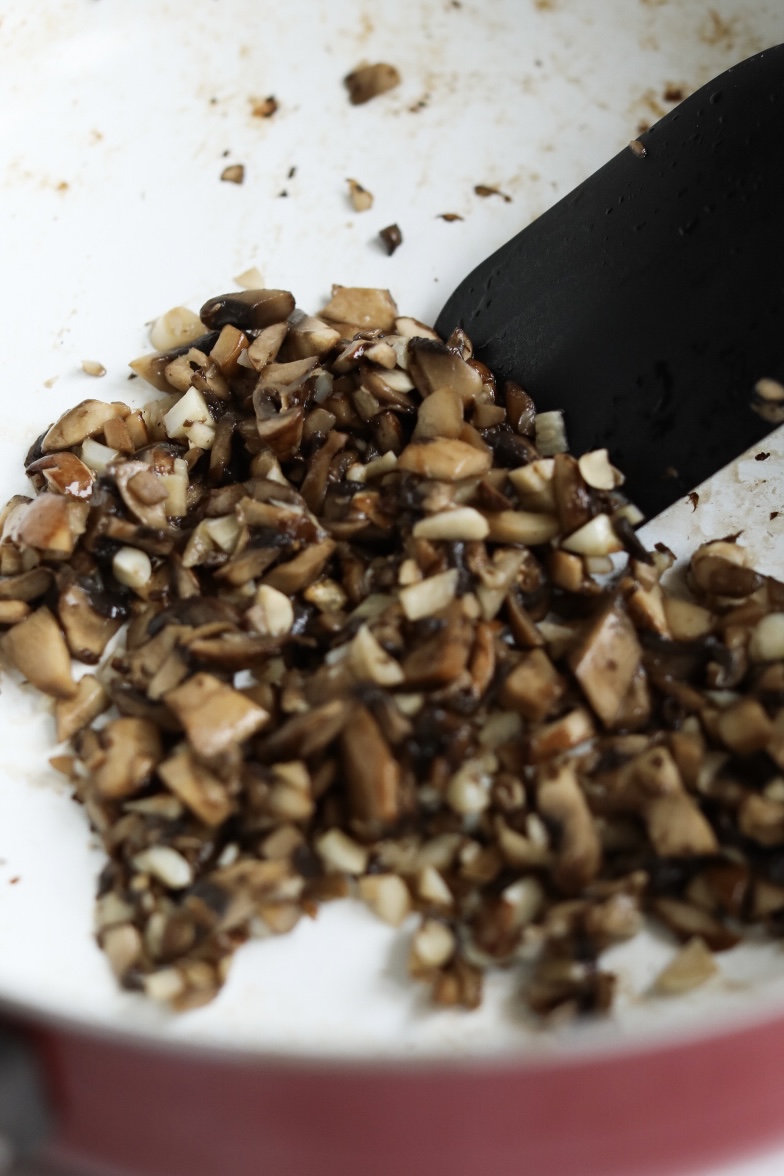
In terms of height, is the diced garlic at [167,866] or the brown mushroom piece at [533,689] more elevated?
the diced garlic at [167,866]

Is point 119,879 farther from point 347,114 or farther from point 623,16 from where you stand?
point 623,16

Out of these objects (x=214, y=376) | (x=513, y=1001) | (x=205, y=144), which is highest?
(x=205, y=144)

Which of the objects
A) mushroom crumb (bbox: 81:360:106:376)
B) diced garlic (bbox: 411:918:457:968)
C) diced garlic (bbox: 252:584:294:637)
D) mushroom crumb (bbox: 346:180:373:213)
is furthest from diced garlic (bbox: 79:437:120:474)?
diced garlic (bbox: 411:918:457:968)

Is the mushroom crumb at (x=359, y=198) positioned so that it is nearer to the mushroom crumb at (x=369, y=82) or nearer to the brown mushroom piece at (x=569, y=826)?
the mushroom crumb at (x=369, y=82)

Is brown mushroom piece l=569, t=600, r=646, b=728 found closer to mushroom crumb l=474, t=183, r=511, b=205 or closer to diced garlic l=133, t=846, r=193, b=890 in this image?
diced garlic l=133, t=846, r=193, b=890

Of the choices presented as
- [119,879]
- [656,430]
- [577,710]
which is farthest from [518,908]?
[656,430]

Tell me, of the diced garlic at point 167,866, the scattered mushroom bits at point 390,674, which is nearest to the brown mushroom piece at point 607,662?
the scattered mushroom bits at point 390,674

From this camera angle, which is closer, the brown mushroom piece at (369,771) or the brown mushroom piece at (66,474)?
the brown mushroom piece at (369,771)
